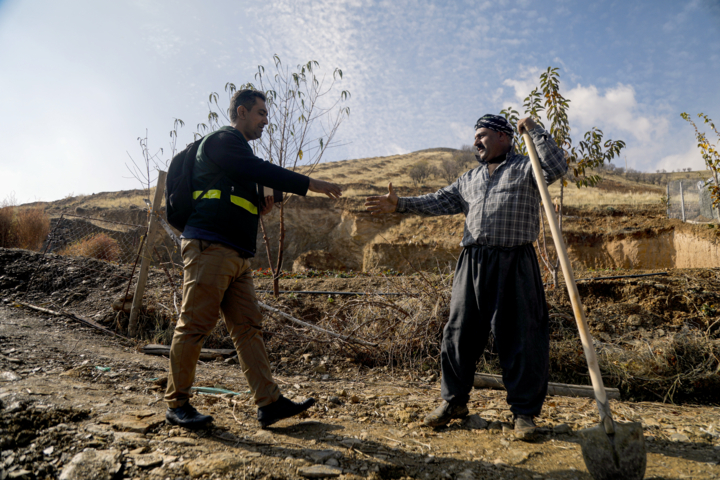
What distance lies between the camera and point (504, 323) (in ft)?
7.83

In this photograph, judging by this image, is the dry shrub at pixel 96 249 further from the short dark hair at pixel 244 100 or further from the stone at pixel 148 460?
the stone at pixel 148 460

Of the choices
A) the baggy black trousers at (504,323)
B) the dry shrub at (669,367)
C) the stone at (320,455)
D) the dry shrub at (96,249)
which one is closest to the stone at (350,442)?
the stone at (320,455)

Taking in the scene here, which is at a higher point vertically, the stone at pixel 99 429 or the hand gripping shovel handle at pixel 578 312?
the hand gripping shovel handle at pixel 578 312

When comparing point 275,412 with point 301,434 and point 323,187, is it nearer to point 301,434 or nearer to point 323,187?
point 301,434

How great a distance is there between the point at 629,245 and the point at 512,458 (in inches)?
473

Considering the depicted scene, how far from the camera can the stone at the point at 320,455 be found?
6.15 feet

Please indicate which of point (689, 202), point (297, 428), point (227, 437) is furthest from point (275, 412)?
point (689, 202)

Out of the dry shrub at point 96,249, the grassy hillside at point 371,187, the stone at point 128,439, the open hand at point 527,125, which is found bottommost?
the stone at point 128,439

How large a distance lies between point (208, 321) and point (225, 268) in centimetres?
32

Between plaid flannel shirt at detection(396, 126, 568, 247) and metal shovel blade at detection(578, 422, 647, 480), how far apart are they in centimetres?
109

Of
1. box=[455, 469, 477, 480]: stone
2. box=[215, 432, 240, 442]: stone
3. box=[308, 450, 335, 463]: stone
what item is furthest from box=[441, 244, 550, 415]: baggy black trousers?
box=[215, 432, 240, 442]: stone

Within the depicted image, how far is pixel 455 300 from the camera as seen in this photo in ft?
8.41

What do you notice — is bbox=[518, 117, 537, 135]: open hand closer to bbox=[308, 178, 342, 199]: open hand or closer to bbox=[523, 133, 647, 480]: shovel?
bbox=[308, 178, 342, 199]: open hand

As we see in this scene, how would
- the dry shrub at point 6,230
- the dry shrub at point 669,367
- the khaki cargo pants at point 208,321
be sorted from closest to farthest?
the khaki cargo pants at point 208,321, the dry shrub at point 669,367, the dry shrub at point 6,230
